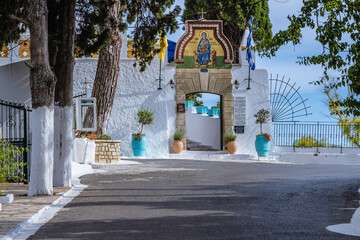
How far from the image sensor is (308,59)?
34.0 feet

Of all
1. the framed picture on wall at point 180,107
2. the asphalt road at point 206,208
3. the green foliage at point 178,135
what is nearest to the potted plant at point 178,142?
the green foliage at point 178,135

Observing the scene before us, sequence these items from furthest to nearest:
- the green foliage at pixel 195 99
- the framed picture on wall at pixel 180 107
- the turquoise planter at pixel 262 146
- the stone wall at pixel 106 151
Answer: the green foliage at pixel 195 99 < the framed picture on wall at pixel 180 107 < the turquoise planter at pixel 262 146 < the stone wall at pixel 106 151

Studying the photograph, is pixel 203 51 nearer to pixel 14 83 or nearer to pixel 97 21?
pixel 14 83

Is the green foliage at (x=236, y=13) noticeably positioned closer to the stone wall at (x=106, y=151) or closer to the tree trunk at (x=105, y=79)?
the tree trunk at (x=105, y=79)

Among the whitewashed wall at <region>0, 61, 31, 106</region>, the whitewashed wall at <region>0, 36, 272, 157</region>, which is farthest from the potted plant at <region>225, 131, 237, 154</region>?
the whitewashed wall at <region>0, 61, 31, 106</region>

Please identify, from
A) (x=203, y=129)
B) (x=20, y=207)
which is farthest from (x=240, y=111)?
(x=20, y=207)

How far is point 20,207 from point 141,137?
44.3 feet

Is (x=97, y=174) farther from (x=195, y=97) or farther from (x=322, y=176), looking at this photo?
(x=195, y=97)

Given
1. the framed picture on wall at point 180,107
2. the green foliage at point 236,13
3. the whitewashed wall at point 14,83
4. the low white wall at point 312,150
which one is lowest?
the low white wall at point 312,150

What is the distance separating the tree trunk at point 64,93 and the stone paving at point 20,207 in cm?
62

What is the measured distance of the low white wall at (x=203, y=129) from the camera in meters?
25.6

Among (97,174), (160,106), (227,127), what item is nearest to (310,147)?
(227,127)

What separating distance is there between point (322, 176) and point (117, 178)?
16.6ft

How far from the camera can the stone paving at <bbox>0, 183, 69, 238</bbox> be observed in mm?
5875
